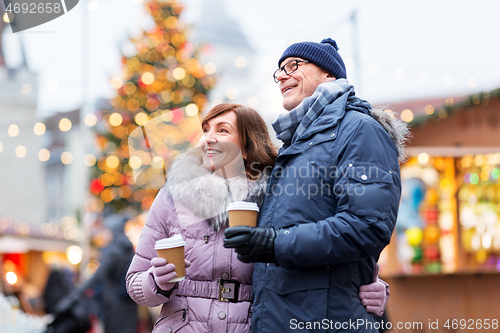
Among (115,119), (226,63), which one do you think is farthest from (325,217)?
(226,63)

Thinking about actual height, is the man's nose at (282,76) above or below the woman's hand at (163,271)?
above

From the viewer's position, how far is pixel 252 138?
243 centimetres

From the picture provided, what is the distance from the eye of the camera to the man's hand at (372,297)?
1.89 metres

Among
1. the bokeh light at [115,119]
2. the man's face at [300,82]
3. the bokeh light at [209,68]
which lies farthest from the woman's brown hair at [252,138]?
the bokeh light at [209,68]

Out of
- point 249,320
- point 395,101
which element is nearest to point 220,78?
point 395,101

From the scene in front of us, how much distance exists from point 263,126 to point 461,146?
4810mm

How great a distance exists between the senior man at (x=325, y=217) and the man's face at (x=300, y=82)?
0.18 metres

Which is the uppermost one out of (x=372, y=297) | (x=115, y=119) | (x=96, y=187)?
(x=115, y=119)

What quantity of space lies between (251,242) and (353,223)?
398 mm

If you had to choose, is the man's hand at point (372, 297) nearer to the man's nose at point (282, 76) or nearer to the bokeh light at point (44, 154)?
the man's nose at point (282, 76)

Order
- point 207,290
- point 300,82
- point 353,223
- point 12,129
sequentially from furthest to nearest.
A: point 12,129 < point 300,82 < point 207,290 < point 353,223

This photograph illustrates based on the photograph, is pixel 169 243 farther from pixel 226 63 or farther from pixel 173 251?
pixel 226 63

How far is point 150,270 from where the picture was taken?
2084 millimetres

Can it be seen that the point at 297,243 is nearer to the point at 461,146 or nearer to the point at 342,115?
the point at 342,115
